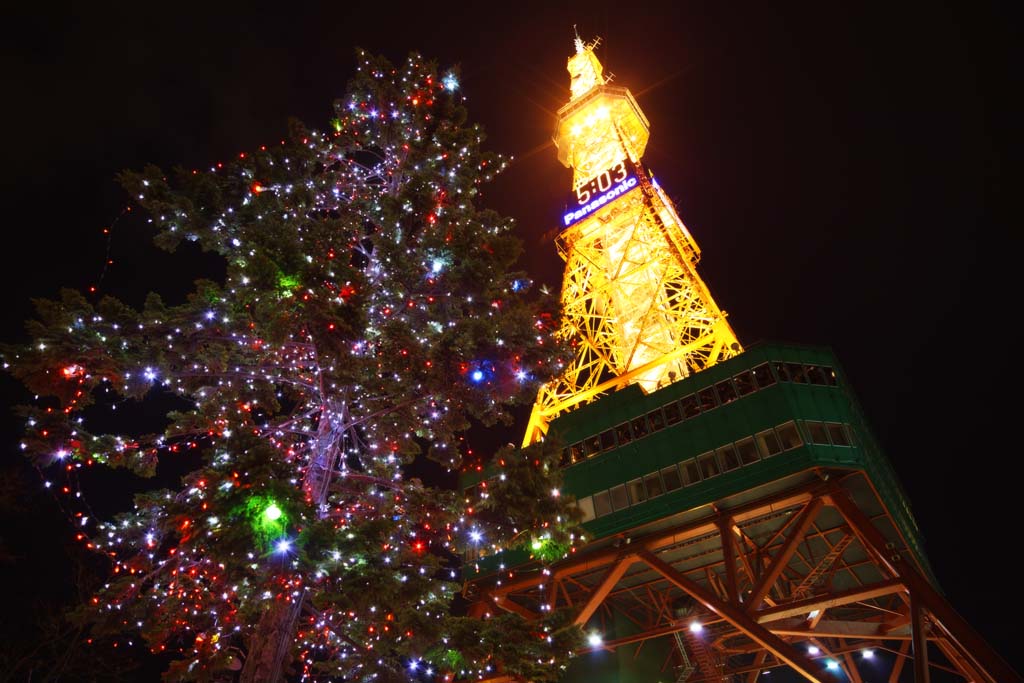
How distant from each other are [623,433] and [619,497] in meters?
2.56

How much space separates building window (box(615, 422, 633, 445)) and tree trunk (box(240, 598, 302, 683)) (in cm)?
1626

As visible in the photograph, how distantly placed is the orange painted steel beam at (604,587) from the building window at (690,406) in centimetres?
550

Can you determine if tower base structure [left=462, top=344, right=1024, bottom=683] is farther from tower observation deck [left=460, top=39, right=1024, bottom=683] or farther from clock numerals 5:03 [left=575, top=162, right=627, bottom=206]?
clock numerals 5:03 [left=575, top=162, right=627, bottom=206]

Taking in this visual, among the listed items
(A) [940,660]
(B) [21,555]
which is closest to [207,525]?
(B) [21,555]

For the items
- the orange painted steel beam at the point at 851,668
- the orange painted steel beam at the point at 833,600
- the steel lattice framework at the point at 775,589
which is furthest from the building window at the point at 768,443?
the orange painted steel beam at the point at 851,668

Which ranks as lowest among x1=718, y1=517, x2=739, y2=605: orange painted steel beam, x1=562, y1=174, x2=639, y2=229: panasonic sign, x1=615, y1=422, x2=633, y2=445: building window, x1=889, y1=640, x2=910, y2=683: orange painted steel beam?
x1=889, y1=640, x2=910, y2=683: orange painted steel beam

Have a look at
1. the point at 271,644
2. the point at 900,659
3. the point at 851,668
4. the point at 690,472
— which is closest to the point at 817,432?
the point at 690,472

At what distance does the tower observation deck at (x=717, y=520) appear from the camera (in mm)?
17328

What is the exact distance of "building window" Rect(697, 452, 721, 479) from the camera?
20.1 meters

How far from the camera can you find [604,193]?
37.0 metres

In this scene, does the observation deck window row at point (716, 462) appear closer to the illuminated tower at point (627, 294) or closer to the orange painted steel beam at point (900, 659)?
the illuminated tower at point (627, 294)

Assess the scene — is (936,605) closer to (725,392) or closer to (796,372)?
(796,372)

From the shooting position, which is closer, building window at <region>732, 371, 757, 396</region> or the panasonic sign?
building window at <region>732, 371, 757, 396</region>

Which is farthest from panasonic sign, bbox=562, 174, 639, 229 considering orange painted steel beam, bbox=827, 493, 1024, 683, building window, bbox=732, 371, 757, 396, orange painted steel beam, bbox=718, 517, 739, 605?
orange painted steel beam, bbox=827, 493, 1024, 683
